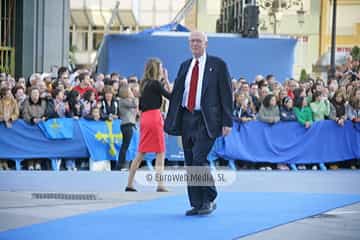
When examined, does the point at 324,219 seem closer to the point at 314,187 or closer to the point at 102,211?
the point at 102,211

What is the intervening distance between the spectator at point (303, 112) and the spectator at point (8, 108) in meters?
5.65

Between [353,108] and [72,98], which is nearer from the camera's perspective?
[72,98]

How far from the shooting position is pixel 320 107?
17.9 meters

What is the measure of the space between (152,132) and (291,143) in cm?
620

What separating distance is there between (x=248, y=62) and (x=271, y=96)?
5.27m

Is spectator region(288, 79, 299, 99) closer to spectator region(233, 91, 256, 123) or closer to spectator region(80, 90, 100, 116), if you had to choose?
spectator region(233, 91, 256, 123)

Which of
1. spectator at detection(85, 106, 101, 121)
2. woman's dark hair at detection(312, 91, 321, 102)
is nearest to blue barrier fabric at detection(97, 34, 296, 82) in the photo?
woman's dark hair at detection(312, 91, 321, 102)

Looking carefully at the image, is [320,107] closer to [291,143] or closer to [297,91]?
[297,91]

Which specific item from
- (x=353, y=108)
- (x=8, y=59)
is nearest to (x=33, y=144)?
(x=353, y=108)

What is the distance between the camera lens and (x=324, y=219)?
9.51 metres

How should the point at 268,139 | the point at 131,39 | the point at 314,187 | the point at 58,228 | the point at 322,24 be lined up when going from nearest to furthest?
1. the point at 58,228
2. the point at 314,187
3. the point at 268,139
4. the point at 131,39
5. the point at 322,24

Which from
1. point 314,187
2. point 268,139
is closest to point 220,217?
point 314,187

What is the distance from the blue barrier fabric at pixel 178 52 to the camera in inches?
865

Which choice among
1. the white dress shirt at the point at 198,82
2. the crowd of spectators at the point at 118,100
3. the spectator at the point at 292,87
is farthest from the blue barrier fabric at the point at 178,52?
the white dress shirt at the point at 198,82
